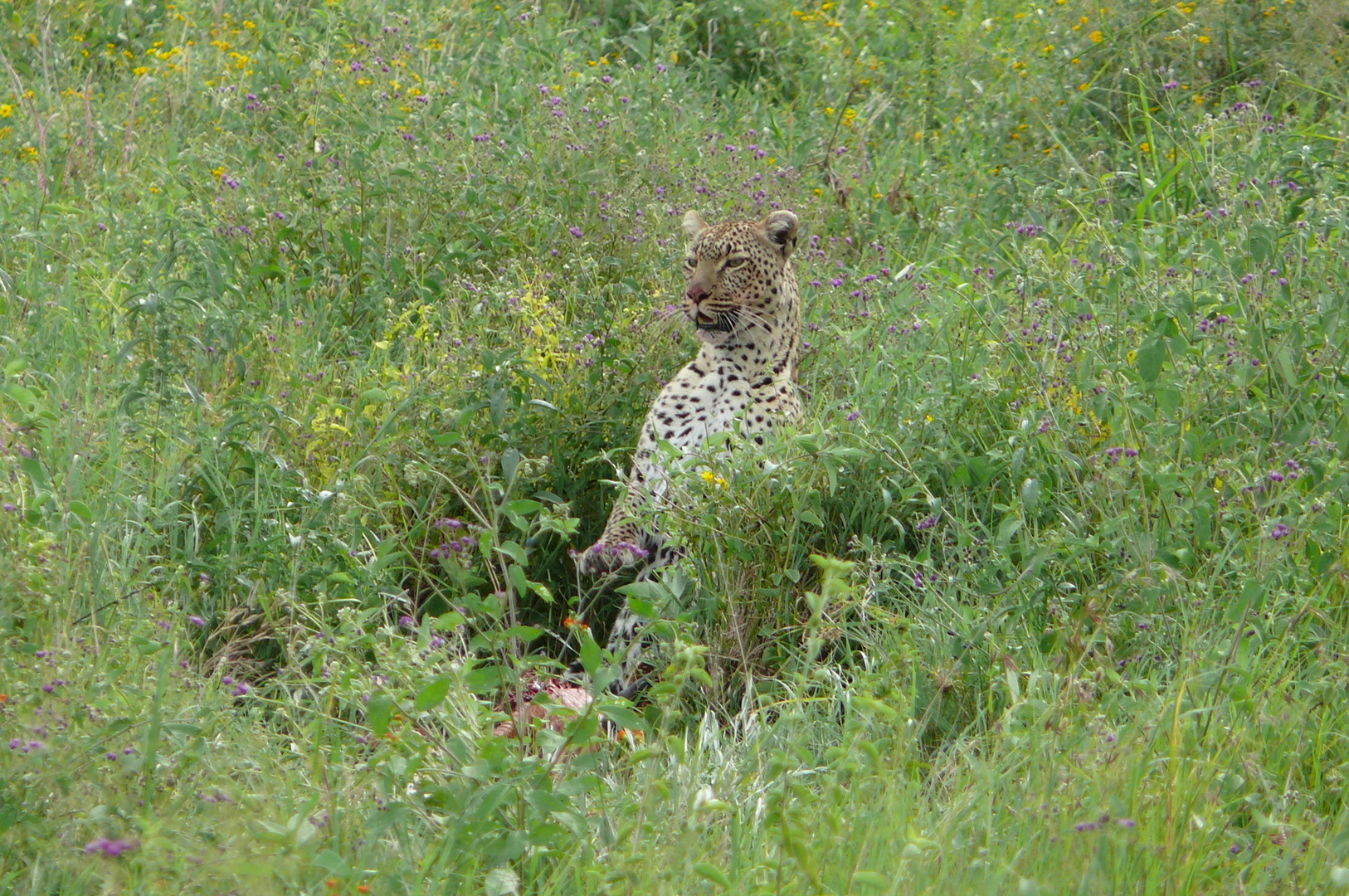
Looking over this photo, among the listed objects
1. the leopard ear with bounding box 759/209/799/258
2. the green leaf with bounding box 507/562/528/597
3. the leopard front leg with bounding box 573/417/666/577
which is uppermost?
the leopard ear with bounding box 759/209/799/258

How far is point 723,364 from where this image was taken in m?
5.08

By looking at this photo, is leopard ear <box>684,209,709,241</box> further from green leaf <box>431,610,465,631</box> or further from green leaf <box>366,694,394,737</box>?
green leaf <box>366,694,394,737</box>

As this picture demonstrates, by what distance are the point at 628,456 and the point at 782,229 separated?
0.98m

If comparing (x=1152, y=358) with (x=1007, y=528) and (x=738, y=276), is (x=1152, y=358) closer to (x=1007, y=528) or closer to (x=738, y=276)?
(x=1007, y=528)

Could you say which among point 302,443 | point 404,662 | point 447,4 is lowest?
point 302,443

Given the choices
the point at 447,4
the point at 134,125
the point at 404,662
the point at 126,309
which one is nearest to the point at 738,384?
the point at 126,309

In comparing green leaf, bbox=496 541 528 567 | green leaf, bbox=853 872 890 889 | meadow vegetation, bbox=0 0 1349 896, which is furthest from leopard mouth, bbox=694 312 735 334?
green leaf, bbox=853 872 890 889

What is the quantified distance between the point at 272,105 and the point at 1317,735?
5.06 metres

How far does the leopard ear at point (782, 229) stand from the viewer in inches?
208

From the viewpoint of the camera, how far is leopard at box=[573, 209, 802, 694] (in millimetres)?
4715

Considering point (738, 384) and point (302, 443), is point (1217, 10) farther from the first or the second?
point (302, 443)

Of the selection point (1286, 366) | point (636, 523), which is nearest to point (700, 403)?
point (636, 523)

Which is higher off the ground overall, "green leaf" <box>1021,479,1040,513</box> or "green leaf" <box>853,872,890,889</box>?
"green leaf" <box>1021,479,1040,513</box>

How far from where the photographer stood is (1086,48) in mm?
7438
